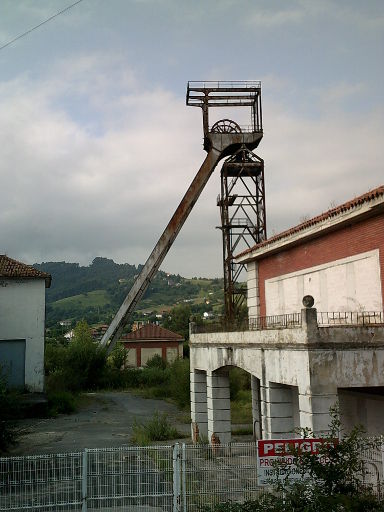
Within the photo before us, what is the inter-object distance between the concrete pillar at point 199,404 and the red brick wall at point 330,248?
11.6ft

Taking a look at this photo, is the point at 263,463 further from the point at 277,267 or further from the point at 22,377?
the point at 22,377

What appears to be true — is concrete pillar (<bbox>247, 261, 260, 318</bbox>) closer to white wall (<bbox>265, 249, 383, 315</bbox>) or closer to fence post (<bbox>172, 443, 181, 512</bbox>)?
white wall (<bbox>265, 249, 383, 315</bbox>)

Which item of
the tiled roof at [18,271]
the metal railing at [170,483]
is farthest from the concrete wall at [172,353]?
the metal railing at [170,483]

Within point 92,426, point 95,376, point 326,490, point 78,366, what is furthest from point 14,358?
point 326,490

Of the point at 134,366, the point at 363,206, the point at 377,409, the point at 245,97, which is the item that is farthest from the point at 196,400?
the point at 134,366

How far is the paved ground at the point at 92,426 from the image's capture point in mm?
20328

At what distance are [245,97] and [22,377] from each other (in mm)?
21229

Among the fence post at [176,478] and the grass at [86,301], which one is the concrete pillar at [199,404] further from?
the grass at [86,301]

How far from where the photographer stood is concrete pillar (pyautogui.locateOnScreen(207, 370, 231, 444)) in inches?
691

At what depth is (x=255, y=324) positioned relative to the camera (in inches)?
592

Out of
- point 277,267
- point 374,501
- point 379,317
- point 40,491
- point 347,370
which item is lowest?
point 40,491

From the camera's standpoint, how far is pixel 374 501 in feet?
24.5

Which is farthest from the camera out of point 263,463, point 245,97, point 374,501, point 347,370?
point 245,97

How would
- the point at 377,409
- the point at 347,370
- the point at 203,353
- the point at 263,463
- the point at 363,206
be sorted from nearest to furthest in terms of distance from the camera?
the point at 263,463 → the point at 347,370 → the point at 363,206 → the point at 377,409 → the point at 203,353
